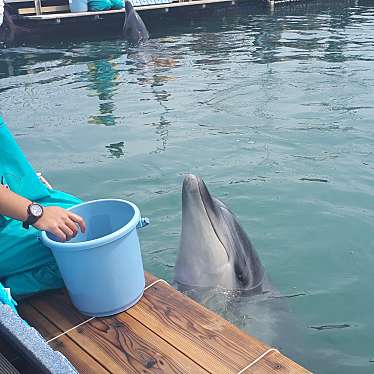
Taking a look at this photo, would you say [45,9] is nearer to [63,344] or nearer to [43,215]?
[43,215]

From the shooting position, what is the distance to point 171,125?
8992 millimetres

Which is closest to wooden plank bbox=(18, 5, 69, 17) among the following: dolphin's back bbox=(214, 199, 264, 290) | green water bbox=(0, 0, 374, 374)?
green water bbox=(0, 0, 374, 374)

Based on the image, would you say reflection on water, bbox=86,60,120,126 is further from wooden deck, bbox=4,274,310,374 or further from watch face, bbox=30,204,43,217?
watch face, bbox=30,204,43,217

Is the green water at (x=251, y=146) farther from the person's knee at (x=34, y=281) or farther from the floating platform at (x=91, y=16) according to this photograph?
the floating platform at (x=91, y=16)

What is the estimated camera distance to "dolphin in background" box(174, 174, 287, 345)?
11.9 feet

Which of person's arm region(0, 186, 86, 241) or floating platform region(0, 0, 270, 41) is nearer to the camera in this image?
person's arm region(0, 186, 86, 241)

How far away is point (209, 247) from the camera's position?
3.67 meters

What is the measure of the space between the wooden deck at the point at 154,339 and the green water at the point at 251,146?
1.18 m

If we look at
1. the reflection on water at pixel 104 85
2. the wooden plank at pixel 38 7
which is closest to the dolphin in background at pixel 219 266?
the reflection on water at pixel 104 85

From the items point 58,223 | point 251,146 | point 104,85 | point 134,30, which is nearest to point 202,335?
point 58,223

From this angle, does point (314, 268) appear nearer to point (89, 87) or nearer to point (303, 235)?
point (303, 235)

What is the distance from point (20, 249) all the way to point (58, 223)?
541 millimetres

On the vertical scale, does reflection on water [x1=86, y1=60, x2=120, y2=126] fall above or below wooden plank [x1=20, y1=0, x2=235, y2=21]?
below

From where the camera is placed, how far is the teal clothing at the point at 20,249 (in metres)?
3.04
